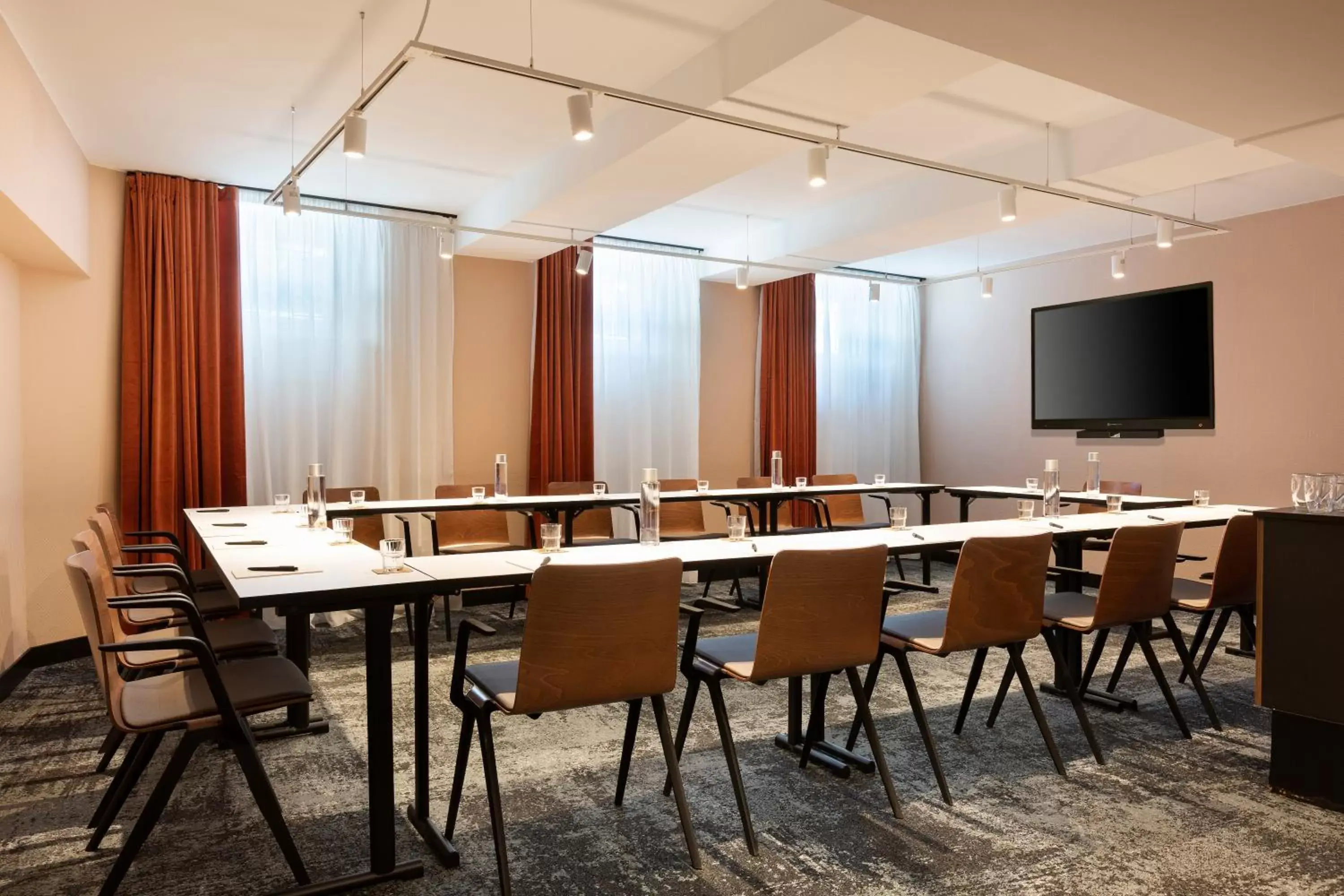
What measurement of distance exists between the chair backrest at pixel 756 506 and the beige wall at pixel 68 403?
4.34 meters

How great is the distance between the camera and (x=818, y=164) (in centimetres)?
412

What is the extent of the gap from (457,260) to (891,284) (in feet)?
15.5

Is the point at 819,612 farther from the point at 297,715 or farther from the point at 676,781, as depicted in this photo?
the point at 297,715

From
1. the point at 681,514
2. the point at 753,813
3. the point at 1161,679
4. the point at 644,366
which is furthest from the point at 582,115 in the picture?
the point at 644,366

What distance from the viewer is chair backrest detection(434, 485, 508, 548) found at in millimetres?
5793

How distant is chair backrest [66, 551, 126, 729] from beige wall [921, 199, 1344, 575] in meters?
6.95

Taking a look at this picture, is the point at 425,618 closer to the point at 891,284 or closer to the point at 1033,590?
the point at 1033,590

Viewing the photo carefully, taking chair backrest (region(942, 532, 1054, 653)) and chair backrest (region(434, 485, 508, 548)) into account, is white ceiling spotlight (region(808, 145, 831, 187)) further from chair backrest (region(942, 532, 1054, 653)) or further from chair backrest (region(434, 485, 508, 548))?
chair backrest (region(434, 485, 508, 548))

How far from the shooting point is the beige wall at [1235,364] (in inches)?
242

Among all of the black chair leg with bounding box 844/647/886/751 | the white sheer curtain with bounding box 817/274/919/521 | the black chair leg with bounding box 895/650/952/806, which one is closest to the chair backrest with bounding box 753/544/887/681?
the black chair leg with bounding box 895/650/952/806

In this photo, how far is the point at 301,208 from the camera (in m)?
4.62

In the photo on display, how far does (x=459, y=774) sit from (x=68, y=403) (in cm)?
427

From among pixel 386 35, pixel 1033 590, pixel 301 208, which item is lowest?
pixel 1033 590

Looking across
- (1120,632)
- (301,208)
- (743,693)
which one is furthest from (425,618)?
(1120,632)
